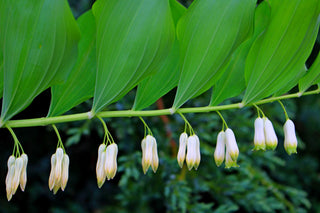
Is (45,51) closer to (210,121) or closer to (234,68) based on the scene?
(234,68)

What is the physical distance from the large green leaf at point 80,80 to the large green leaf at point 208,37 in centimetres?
27

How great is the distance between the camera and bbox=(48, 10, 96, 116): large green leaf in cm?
100

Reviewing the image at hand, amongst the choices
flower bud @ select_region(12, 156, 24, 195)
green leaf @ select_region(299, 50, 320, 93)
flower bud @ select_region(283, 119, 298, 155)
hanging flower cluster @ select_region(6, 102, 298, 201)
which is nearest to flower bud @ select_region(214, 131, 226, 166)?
hanging flower cluster @ select_region(6, 102, 298, 201)

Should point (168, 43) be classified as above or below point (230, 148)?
above

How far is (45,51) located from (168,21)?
0.32 metres

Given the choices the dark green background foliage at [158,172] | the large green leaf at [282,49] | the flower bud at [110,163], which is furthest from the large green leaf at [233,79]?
the dark green background foliage at [158,172]

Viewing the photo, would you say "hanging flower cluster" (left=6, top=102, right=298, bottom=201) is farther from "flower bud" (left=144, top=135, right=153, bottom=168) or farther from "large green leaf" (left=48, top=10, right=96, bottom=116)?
"large green leaf" (left=48, top=10, right=96, bottom=116)

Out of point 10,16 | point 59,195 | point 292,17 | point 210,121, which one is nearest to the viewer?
point 10,16

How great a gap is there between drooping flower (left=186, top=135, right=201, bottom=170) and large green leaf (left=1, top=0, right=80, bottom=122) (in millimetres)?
431

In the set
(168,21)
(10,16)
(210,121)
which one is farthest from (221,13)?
(210,121)

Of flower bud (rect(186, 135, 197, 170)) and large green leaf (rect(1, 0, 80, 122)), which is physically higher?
large green leaf (rect(1, 0, 80, 122))

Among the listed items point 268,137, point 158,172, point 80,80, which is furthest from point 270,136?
point 158,172

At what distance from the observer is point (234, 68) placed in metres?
1.10

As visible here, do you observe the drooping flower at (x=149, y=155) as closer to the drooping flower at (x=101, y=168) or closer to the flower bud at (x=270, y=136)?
the drooping flower at (x=101, y=168)
